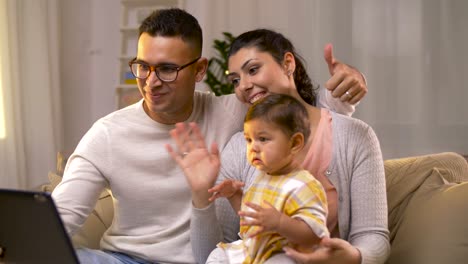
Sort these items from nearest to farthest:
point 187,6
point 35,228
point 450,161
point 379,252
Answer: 1. point 35,228
2. point 379,252
3. point 450,161
4. point 187,6

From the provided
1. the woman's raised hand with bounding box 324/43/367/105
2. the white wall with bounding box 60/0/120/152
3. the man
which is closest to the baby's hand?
the man

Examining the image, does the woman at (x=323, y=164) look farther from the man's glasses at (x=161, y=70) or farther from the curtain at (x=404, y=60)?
the curtain at (x=404, y=60)

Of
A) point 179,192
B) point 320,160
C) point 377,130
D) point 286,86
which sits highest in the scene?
point 286,86

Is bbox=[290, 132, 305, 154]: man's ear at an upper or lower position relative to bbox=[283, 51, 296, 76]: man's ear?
lower

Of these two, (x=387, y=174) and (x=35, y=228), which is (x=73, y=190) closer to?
Result: (x=35, y=228)

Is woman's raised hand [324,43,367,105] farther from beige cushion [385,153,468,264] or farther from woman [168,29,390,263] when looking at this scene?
beige cushion [385,153,468,264]

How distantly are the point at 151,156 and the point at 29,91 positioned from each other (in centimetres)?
286

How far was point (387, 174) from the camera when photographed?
7.47ft

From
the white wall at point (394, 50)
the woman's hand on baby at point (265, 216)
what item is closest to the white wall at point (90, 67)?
the white wall at point (394, 50)

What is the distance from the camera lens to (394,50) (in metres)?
4.42

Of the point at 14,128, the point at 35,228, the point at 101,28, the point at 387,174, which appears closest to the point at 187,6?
the point at 101,28

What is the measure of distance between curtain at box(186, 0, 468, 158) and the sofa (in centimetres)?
216

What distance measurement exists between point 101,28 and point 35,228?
13.7 ft

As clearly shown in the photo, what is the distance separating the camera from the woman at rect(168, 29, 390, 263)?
1744 millimetres
